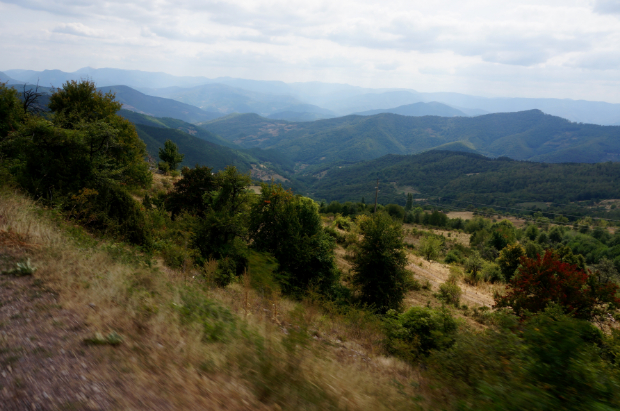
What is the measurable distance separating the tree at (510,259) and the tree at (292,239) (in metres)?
15.0

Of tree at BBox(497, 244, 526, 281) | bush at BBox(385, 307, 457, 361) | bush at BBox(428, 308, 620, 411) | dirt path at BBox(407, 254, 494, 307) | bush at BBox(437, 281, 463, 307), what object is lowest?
dirt path at BBox(407, 254, 494, 307)

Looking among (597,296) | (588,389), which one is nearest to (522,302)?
(597,296)

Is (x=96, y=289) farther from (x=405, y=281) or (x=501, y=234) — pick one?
(x=501, y=234)

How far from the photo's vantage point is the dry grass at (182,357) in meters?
2.95

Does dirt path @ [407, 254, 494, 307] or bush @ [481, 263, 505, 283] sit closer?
dirt path @ [407, 254, 494, 307]

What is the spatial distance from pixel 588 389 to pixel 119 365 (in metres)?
5.32

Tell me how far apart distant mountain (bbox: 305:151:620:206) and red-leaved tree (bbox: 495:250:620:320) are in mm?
130128

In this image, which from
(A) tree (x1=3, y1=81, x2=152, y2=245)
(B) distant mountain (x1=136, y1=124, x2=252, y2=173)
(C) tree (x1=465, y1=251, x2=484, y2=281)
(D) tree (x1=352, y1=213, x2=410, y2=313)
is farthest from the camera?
(B) distant mountain (x1=136, y1=124, x2=252, y2=173)

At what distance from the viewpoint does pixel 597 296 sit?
434 inches

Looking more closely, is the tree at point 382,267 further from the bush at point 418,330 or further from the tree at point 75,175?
the tree at point 75,175

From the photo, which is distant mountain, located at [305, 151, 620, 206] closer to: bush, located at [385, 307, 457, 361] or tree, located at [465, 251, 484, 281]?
tree, located at [465, 251, 484, 281]

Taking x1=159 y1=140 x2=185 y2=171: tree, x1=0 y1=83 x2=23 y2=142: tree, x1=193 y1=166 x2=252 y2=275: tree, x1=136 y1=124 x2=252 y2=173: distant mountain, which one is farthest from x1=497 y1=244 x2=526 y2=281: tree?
x1=136 y1=124 x2=252 y2=173: distant mountain

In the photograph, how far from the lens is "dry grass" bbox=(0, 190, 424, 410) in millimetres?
2945

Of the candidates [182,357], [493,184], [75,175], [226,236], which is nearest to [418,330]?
[182,357]
